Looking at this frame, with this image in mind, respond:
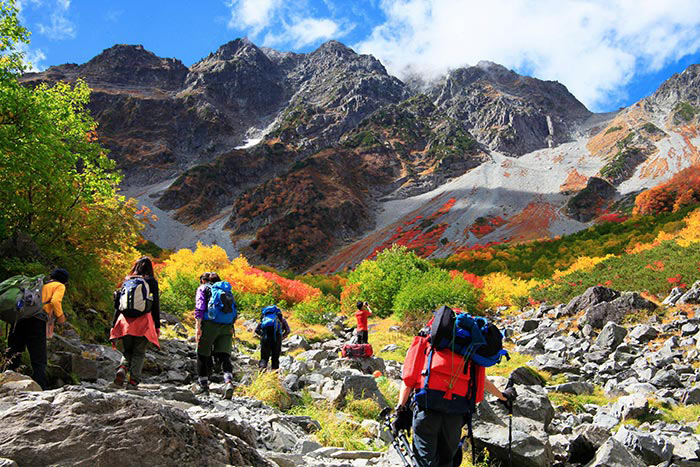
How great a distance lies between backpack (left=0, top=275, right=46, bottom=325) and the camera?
5.16 metres

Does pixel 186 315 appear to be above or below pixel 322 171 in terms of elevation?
below

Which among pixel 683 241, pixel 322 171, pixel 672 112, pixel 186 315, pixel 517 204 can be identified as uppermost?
pixel 672 112

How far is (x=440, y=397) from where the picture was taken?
3.55 meters

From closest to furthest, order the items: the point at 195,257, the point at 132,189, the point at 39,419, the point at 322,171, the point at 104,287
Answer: the point at 39,419, the point at 104,287, the point at 195,257, the point at 322,171, the point at 132,189

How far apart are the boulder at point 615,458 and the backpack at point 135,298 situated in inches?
229

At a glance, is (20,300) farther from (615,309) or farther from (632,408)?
(615,309)

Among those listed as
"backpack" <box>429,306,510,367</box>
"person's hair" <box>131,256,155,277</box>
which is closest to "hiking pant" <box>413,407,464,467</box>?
"backpack" <box>429,306,510,367</box>

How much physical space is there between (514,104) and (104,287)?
188 m

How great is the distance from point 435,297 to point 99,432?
59.0 feet

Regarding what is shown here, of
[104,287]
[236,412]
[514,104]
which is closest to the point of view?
[236,412]

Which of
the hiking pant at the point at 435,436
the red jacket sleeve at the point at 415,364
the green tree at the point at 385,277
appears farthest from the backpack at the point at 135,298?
the green tree at the point at 385,277

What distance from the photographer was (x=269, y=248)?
96.0 meters

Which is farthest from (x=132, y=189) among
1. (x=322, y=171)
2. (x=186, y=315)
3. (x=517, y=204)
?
(x=186, y=315)

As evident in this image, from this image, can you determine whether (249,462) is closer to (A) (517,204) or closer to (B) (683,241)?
(B) (683,241)
